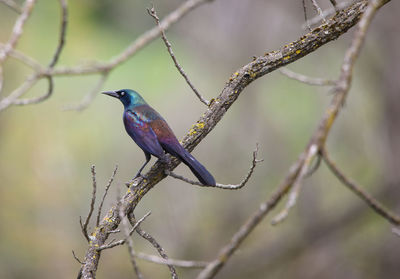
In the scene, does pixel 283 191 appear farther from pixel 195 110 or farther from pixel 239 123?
pixel 195 110

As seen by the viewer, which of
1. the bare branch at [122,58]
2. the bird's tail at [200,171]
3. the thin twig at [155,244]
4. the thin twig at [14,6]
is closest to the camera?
the bare branch at [122,58]

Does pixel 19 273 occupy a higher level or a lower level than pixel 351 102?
higher

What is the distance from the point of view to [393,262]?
10148 mm

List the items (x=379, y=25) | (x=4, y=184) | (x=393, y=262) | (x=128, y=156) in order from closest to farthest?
(x=393, y=262) → (x=379, y=25) → (x=4, y=184) → (x=128, y=156)

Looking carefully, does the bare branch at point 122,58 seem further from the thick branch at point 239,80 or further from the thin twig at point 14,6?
the thick branch at point 239,80

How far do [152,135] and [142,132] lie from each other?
0.12 m

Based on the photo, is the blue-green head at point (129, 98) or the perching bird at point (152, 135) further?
the blue-green head at point (129, 98)

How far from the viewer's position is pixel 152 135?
4477 millimetres

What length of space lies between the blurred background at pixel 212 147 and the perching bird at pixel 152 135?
5436 mm

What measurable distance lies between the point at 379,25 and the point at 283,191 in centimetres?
974

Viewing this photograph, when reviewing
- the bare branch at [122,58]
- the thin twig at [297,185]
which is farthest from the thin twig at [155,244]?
the thin twig at [297,185]

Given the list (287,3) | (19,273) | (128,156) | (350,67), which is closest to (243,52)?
(287,3)

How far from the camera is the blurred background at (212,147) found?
10.7 meters

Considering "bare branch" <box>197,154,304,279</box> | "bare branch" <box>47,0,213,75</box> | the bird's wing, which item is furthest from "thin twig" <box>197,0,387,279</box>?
the bird's wing
